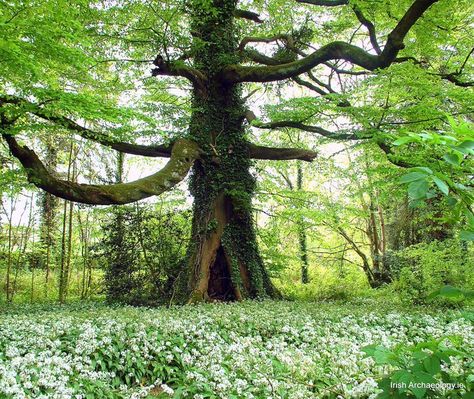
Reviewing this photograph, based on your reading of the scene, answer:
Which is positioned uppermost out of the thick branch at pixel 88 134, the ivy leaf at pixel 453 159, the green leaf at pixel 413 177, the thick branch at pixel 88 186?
the thick branch at pixel 88 134

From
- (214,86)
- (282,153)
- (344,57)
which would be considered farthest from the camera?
(214,86)

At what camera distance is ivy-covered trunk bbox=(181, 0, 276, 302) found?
10.4 m

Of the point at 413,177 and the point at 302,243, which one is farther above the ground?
the point at 302,243

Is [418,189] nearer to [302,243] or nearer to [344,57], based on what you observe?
[344,57]

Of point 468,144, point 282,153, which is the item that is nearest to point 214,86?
point 282,153

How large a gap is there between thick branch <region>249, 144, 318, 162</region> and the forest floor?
4.98 metres

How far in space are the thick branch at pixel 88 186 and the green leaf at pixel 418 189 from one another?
6.79 metres

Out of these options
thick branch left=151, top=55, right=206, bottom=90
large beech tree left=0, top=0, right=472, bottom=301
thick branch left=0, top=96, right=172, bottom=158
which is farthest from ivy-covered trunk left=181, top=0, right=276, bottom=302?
thick branch left=0, top=96, right=172, bottom=158

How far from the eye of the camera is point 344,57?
27.6ft

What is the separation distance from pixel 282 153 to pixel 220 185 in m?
2.13

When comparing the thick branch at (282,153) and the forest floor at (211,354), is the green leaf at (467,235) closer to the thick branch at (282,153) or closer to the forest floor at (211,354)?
the forest floor at (211,354)

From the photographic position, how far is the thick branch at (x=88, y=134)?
665 cm

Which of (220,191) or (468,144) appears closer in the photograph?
(468,144)

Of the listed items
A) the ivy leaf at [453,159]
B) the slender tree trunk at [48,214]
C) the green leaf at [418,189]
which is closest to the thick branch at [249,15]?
the slender tree trunk at [48,214]
